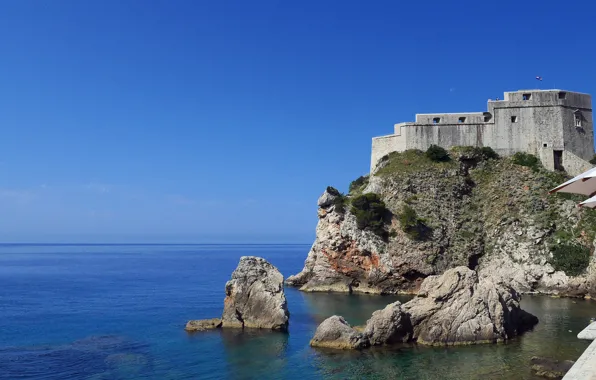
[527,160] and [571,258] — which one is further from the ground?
[527,160]

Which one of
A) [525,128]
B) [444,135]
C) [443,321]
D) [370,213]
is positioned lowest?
[443,321]

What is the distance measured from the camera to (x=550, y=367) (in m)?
21.6

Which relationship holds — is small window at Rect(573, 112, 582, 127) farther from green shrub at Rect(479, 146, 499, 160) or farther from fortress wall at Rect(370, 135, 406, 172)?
fortress wall at Rect(370, 135, 406, 172)

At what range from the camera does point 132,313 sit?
3888 cm

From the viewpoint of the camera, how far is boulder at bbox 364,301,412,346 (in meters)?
26.6

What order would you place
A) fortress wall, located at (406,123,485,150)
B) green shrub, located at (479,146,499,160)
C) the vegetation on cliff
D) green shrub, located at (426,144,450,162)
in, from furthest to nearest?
fortress wall, located at (406,123,485,150), green shrub, located at (479,146,499,160), green shrub, located at (426,144,450,162), the vegetation on cliff

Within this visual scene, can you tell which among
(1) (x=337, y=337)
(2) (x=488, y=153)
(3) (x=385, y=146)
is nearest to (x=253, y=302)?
(1) (x=337, y=337)

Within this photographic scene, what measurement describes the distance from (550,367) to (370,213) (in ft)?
92.7

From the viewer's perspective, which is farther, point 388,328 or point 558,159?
point 558,159

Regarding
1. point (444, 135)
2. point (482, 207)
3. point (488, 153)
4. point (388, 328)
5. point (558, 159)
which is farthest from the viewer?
point (444, 135)

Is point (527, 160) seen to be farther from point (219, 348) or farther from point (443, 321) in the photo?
point (219, 348)

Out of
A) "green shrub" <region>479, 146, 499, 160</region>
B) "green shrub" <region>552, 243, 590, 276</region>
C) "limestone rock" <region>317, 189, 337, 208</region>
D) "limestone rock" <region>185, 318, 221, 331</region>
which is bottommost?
"limestone rock" <region>185, 318, 221, 331</region>

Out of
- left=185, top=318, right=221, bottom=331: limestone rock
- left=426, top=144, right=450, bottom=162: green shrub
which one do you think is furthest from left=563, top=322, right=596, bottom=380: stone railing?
left=426, top=144, right=450, bottom=162: green shrub

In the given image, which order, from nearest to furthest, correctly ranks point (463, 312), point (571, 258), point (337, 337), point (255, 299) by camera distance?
point (337, 337) → point (463, 312) → point (255, 299) → point (571, 258)
